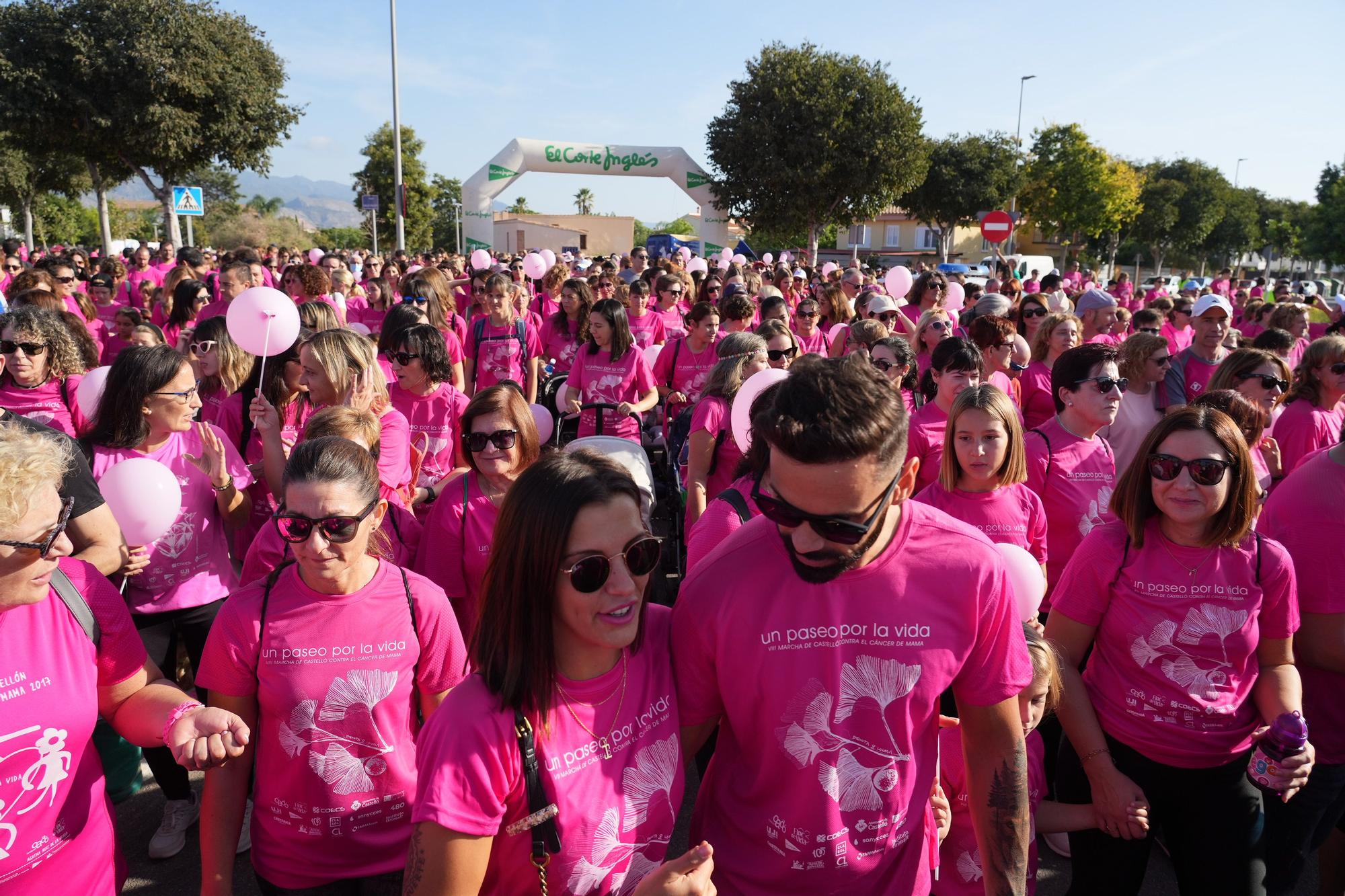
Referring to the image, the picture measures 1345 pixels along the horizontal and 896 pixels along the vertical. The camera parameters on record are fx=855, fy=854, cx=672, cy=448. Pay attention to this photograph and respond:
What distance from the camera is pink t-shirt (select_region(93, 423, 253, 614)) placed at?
3240 mm

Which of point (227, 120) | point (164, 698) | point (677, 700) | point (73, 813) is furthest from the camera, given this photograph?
point (227, 120)

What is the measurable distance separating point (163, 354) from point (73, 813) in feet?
6.10

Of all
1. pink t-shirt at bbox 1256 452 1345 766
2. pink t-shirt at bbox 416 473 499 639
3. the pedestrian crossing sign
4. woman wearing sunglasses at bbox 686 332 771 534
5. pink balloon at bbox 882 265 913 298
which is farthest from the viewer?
the pedestrian crossing sign

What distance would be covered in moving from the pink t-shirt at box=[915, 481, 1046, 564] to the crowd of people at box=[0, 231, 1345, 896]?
20 mm

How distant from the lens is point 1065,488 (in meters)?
3.77

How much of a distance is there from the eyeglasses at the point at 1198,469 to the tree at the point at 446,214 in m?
67.9

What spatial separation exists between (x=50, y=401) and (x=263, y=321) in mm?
1177

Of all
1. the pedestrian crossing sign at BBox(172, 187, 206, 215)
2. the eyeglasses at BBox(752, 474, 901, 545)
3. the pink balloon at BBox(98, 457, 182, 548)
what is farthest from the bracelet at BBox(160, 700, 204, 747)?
the pedestrian crossing sign at BBox(172, 187, 206, 215)

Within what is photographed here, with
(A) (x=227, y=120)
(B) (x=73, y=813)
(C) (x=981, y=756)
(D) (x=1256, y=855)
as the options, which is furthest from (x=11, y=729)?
(A) (x=227, y=120)

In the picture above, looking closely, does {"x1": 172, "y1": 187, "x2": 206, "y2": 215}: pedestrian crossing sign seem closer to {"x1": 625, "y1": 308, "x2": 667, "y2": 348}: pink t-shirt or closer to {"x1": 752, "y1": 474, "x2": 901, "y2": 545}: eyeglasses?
{"x1": 625, "y1": 308, "x2": 667, "y2": 348}: pink t-shirt

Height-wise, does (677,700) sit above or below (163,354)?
below

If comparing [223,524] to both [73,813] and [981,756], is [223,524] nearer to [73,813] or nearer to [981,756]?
[73,813]

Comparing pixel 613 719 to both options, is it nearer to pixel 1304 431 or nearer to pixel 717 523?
pixel 717 523

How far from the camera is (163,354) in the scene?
3.26 metres
